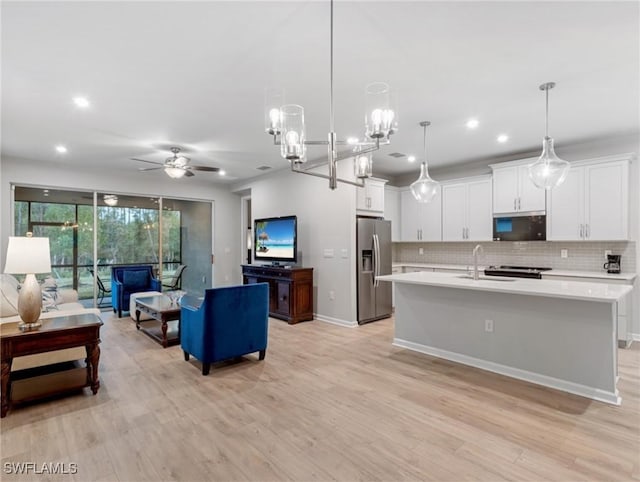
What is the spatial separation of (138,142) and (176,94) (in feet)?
6.40

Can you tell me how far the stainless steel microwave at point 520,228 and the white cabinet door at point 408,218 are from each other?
59.1 inches

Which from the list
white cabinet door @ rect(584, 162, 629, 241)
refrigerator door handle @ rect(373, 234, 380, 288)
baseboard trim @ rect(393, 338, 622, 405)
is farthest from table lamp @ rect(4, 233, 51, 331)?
white cabinet door @ rect(584, 162, 629, 241)

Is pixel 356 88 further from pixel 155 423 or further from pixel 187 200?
pixel 187 200

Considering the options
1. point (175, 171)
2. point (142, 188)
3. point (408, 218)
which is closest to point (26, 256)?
point (175, 171)

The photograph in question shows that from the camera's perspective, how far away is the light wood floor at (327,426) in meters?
2.02

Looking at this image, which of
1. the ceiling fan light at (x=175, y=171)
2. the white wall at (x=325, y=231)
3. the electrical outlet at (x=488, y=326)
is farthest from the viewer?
the white wall at (x=325, y=231)

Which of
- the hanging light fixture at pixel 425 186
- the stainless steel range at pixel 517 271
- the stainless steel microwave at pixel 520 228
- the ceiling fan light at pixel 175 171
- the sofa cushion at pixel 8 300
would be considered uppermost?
the ceiling fan light at pixel 175 171

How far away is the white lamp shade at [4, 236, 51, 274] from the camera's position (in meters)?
2.78

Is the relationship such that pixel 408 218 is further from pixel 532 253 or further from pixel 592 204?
pixel 592 204

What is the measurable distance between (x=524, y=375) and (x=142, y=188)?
7261 mm

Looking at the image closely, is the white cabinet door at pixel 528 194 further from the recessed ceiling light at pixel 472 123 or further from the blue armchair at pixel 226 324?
Result: the blue armchair at pixel 226 324

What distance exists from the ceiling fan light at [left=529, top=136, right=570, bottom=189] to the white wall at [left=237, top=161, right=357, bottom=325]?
2667mm

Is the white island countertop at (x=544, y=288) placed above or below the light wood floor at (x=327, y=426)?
above
